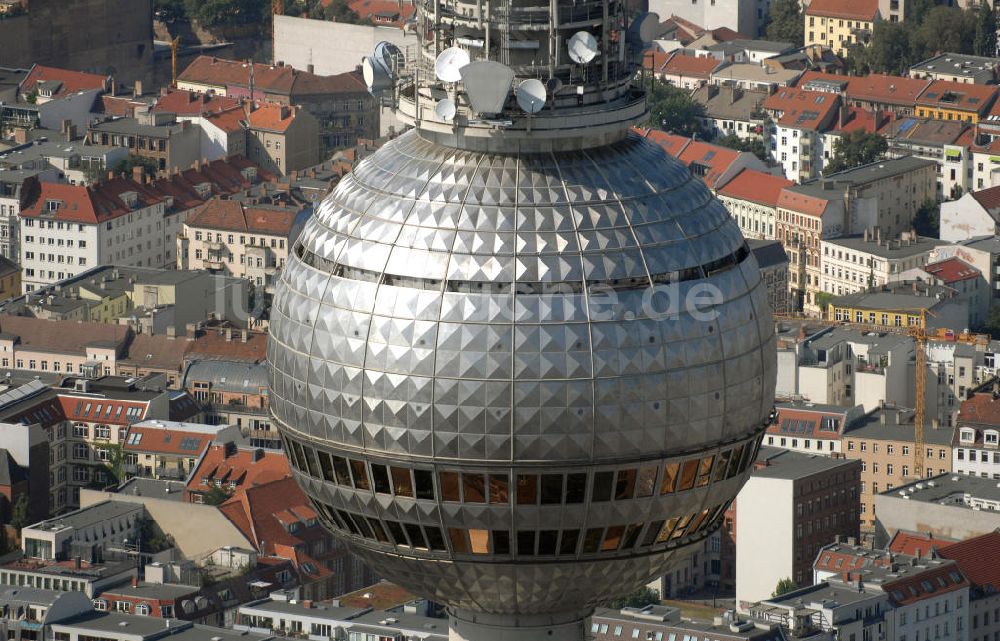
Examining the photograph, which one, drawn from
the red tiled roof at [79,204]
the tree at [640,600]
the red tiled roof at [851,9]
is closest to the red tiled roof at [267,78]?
the red tiled roof at [79,204]

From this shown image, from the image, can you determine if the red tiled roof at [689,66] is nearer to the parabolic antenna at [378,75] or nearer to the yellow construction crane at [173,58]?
the yellow construction crane at [173,58]

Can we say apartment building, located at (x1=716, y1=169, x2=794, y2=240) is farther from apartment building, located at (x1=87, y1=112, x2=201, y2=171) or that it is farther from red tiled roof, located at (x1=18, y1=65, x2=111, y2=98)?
red tiled roof, located at (x1=18, y1=65, x2=111, y2=98)

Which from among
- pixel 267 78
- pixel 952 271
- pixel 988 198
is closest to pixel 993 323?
pixel 952 271

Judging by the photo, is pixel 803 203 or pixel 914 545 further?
pixel 803 203

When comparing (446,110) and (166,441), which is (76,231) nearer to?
(166,441)

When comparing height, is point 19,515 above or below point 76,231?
below

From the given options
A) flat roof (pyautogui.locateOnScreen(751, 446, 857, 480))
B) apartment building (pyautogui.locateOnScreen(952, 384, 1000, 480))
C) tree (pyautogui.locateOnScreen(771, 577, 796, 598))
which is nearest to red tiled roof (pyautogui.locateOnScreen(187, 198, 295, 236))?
flat roof (pyautogui.locateOnScreen(751, 446, 857, 480))
